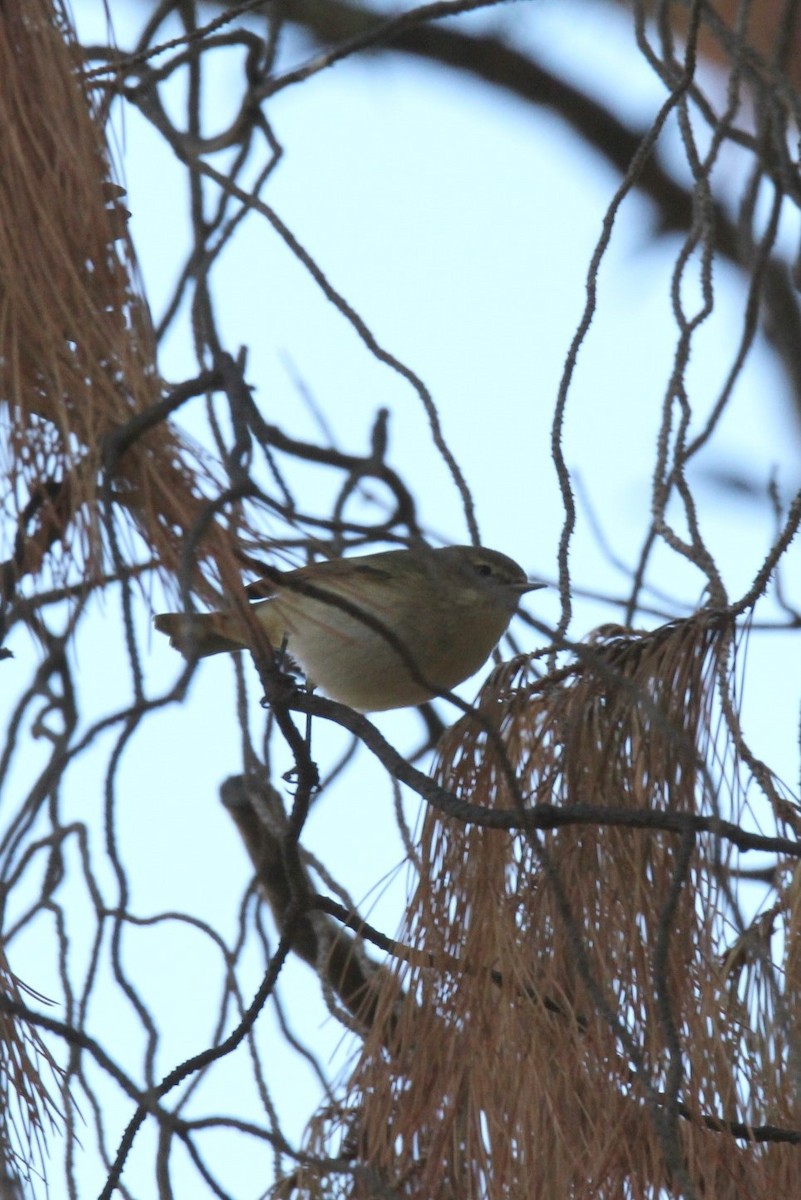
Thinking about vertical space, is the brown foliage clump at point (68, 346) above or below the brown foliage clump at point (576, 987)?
above

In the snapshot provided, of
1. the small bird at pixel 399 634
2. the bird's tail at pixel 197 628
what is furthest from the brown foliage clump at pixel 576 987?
the small bird at pixel 399 634

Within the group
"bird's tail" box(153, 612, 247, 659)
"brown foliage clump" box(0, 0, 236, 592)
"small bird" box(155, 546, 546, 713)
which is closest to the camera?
"bird's tail" box(153, 612, 247, 659)

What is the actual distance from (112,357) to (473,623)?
7.08ft

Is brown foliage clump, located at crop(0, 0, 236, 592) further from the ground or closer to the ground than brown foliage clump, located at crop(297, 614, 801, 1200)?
further from the ground

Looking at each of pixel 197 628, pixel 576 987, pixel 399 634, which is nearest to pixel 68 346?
pixel 197 628

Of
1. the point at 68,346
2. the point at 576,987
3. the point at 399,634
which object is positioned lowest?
the point at 576,987

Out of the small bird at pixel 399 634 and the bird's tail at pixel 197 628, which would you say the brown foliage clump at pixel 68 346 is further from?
the small bird at pixel 399 634

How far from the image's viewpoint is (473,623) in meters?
3.94

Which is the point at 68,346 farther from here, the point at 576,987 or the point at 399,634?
the point at 399,634

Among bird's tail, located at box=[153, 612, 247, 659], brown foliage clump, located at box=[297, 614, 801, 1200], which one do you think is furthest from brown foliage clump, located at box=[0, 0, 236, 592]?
brown foliage clump, located at box=[297, 614, 801, 1200]

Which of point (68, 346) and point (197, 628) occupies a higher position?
point (68, 346)

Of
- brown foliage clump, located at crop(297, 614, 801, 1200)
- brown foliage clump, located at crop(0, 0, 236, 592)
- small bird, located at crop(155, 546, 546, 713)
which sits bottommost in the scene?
brown foliage clump, located at crop(297, 614, 801, 1200)

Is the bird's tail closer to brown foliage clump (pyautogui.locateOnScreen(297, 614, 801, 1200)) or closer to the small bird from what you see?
the small bird

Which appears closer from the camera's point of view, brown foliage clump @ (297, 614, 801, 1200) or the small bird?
brown foliage clump @ (297, 614, 801, 1200)
